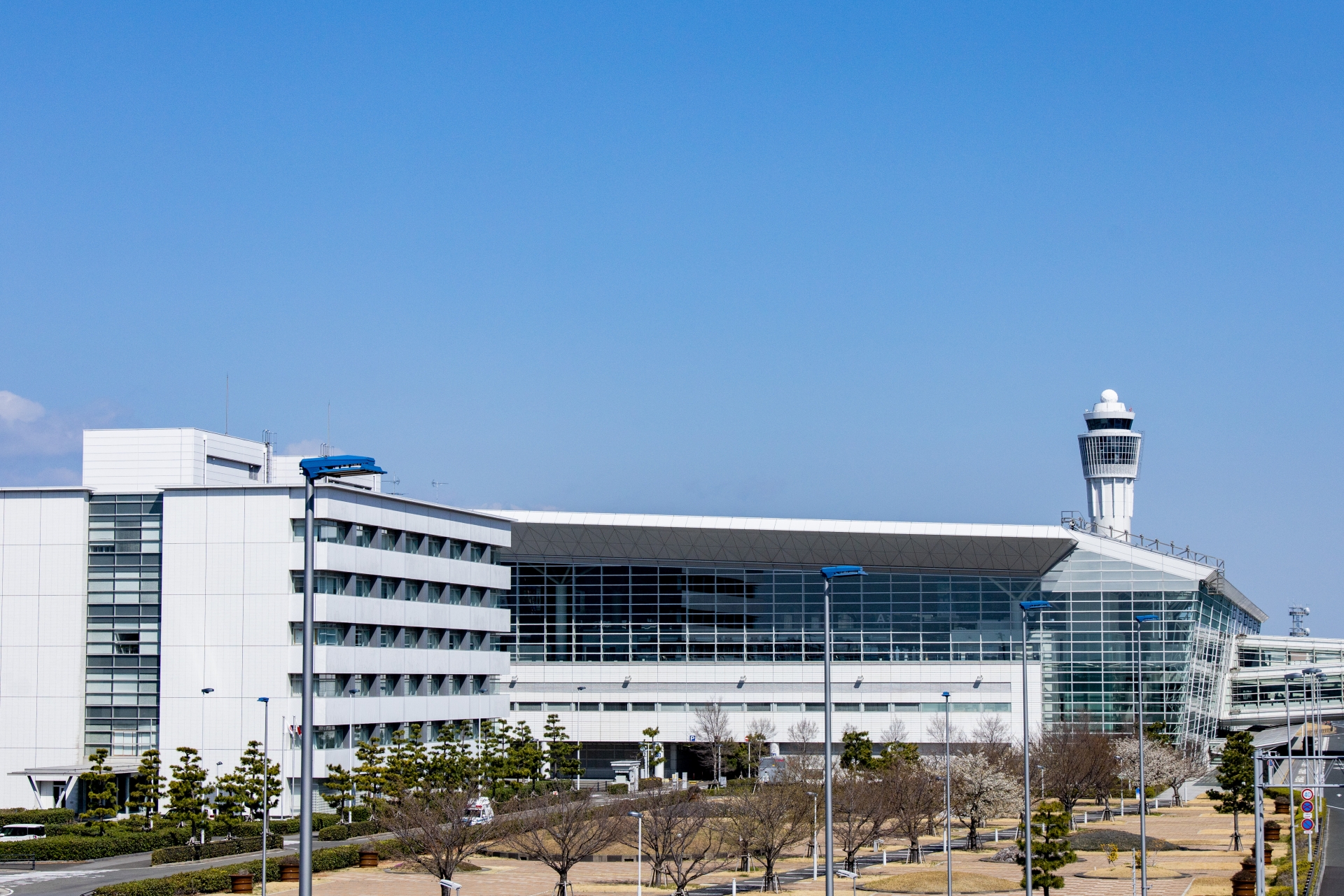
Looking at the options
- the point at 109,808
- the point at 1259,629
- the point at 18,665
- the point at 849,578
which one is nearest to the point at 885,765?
the point at 849,578

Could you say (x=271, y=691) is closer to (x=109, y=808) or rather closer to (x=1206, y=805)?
(x=109, y=808)

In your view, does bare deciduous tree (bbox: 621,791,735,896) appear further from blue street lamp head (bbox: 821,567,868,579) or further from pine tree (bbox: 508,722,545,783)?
pine tree (bbox: 508,722,545,783)

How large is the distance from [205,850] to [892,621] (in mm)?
61117

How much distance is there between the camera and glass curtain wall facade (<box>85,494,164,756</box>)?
84.2 meters

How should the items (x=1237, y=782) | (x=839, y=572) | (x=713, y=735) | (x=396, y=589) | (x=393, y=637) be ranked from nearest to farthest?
(x=839, y=572) < (x=1237, y=782) < (x=393, y=637) < (x=396, y=589) < (x=713, y=735)

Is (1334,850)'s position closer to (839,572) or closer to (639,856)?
(639,856)

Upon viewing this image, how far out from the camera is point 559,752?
338 ft

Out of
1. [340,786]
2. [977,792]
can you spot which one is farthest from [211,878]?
[977,792]

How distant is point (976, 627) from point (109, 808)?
64.0m

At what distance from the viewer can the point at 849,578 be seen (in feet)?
370

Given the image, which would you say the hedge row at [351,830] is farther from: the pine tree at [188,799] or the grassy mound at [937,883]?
the grassy mound at [937,883]

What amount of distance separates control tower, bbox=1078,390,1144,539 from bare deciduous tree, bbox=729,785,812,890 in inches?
4148

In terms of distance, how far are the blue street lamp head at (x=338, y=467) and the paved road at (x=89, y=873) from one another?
115 ft

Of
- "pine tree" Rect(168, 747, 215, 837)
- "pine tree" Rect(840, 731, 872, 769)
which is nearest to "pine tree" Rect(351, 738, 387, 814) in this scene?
"pine tree" Rect(168, 747, 215, 837)
